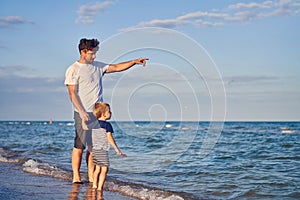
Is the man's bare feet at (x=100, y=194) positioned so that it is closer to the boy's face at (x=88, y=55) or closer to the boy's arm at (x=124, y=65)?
the boy's arm at (x=124, y=65)

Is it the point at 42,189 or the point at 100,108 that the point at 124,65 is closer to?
the point at 100,108

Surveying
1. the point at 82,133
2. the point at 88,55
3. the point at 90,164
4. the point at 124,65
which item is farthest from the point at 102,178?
the point at 88,55

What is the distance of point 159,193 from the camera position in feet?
19.5

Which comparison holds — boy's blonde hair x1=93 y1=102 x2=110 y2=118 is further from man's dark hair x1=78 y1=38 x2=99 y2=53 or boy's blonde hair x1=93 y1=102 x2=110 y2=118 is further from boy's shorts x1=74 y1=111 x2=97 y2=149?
man's dark hair x1=78 y1=38 x2=99 y2=53

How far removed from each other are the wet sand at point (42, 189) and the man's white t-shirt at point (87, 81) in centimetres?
107

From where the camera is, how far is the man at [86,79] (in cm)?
535

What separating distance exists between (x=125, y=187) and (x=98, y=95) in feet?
4.91

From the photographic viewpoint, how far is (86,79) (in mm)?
5434

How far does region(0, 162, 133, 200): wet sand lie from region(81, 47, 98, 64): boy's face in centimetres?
167

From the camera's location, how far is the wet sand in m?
5.14

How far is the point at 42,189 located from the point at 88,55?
1867mm

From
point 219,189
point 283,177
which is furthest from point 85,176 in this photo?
point 283,177

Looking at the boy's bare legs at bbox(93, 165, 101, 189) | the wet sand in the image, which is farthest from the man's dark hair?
the wet sand

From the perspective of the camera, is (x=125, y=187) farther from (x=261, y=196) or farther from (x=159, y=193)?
(x=261, y=196)
